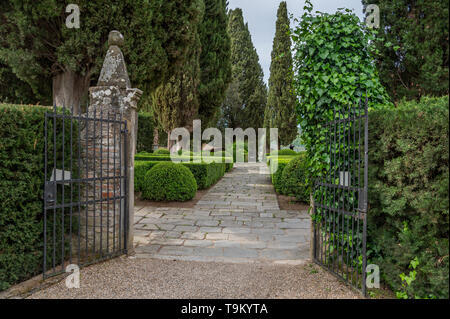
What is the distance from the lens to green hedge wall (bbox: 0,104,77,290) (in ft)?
9.25

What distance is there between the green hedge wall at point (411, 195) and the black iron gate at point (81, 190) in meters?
3.09

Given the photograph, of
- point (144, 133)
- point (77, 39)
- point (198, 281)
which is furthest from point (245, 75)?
point (198, 281)

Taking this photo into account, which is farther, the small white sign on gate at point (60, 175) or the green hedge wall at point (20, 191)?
the small white sign on gate at point (60, 175)

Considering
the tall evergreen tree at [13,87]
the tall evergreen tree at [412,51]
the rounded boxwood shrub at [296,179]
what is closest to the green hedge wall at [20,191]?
the tall evergreen tree at [412,51]

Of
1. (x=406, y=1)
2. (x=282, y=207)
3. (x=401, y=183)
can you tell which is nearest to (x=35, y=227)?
(x=401, y=183)

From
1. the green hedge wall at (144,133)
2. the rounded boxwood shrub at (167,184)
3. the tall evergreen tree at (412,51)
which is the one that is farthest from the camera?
the green hedge wall at (144,133)

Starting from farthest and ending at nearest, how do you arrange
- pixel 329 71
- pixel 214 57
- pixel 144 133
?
pixel 214 57 → pixel 144 133 → pixel 329 71

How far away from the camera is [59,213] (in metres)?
3.37

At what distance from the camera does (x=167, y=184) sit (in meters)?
7.49

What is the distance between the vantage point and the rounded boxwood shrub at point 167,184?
7480 mm

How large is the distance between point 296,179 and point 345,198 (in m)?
4.29

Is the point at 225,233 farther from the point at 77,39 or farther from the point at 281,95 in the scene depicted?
the point at 281,95

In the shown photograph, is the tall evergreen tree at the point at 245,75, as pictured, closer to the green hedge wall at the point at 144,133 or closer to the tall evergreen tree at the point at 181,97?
the tall evergreen tree at the point at 181,97

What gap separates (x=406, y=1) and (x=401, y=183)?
19.0 ft
